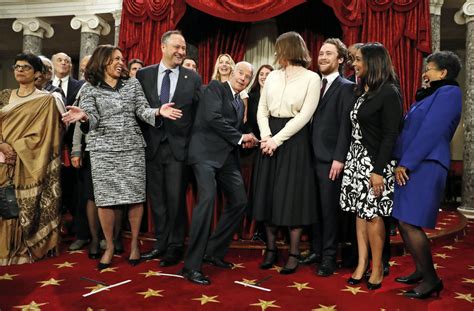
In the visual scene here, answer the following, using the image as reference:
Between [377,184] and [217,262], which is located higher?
[377,184]

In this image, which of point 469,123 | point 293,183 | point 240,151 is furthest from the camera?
point 469,123

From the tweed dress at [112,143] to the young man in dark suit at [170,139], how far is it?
0.51 ft

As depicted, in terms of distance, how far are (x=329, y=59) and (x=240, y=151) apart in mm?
961

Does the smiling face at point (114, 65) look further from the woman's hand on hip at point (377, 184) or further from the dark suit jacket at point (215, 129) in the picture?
the woman's hand on hip at point (377, 184)

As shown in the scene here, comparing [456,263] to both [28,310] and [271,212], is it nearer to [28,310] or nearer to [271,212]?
[271,212]

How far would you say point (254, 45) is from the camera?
6309 mm

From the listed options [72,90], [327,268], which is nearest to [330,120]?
[327,268]

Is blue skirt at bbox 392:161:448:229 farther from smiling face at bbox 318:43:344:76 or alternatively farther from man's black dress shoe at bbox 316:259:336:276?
smiling face at bbox 318:43:344:76

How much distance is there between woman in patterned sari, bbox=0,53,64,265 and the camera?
10.3 feet

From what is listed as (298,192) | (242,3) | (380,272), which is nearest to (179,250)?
(298,192)

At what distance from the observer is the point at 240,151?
3.43 meters

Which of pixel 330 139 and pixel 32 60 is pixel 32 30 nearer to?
pixel 32 60

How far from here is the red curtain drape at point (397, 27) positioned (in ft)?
16.0

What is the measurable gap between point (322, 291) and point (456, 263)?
1.49 m
